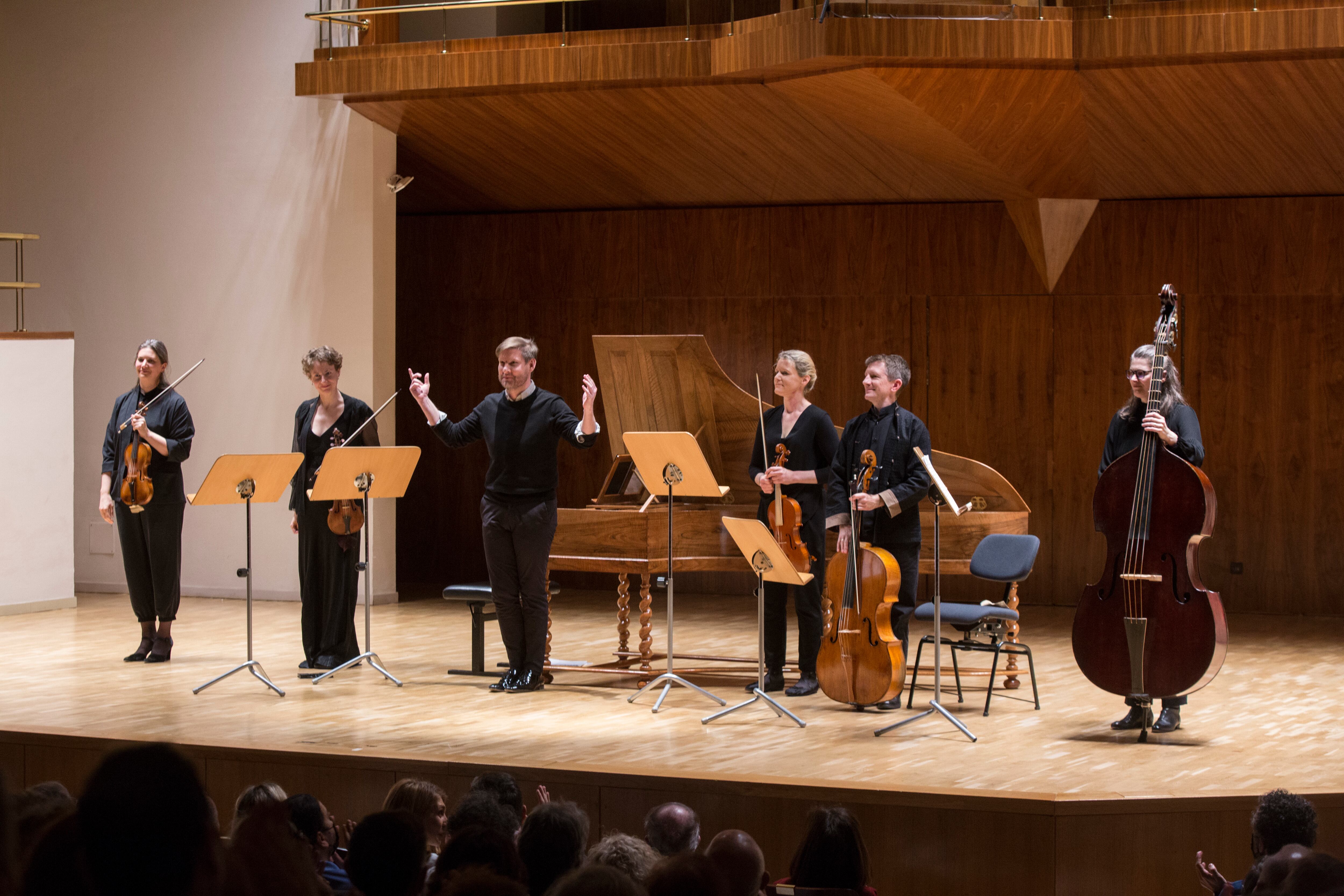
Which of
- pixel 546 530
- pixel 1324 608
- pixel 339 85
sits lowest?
pixel 1324 608

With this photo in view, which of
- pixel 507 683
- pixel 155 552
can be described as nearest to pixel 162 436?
pixel 155 552

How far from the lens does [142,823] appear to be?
4.40 ft

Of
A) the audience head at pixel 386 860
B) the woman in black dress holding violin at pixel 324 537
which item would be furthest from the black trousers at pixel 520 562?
the audience head at pixel 386 860

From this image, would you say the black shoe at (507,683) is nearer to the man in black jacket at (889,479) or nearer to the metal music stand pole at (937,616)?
the man in black jacket at (889,479)

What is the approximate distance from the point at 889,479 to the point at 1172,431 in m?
1.07

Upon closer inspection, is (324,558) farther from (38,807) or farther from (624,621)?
(38,807)

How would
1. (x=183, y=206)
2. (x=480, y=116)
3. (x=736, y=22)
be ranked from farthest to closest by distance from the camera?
(x=183, y=206) → (x=480, y=116) → (x=736, y=22)

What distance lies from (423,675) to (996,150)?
385cm

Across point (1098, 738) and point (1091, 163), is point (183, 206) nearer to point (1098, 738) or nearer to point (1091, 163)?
point (1091, 163)

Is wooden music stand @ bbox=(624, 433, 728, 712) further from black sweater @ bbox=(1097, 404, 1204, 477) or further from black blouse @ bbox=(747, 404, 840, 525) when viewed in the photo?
black sweater @ bbox=(1097, 404, 1204, 477)

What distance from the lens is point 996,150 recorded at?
7656mm

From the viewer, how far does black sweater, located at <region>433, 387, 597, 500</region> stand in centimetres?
595

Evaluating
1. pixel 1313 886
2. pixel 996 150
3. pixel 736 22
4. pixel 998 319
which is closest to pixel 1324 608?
pixel 998 319

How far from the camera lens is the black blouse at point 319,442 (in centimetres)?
637
